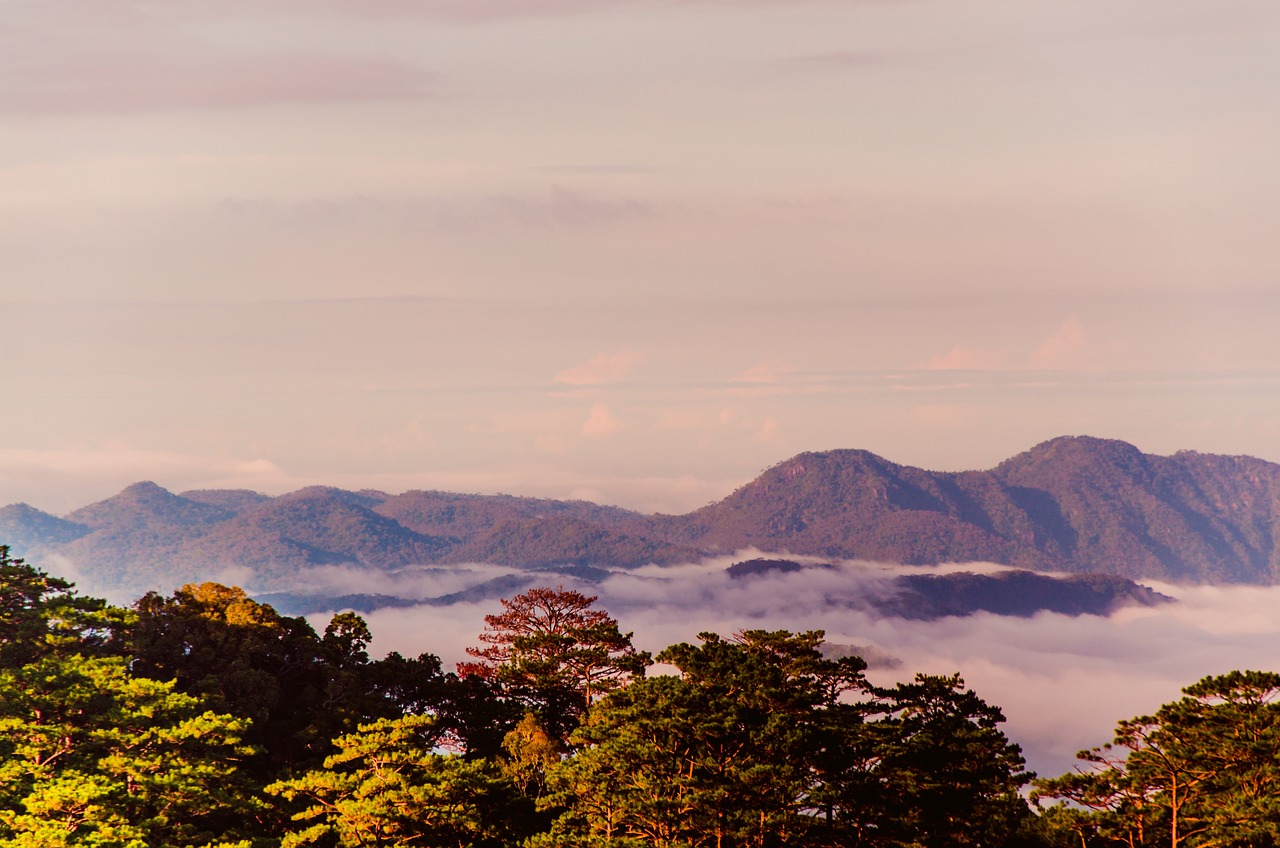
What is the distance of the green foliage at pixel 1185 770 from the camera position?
55781 mm

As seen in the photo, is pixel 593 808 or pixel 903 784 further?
pixel 903 784

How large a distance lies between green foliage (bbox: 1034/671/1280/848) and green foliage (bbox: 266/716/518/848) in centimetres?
2633

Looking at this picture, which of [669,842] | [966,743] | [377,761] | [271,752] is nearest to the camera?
[669,842]

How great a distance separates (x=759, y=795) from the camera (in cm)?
6075

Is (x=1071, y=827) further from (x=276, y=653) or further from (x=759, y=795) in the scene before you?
(x=276, y=653)

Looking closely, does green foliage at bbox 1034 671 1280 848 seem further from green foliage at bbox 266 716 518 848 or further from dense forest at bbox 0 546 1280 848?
green foliage at bbox 266 716 518 848

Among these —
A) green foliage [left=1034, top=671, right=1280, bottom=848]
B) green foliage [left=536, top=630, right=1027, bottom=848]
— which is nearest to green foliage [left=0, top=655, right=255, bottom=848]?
green foliage [left=536, top=630, right=1027, bottom=848]

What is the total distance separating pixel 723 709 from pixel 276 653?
106 feet

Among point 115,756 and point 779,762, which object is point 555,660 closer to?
point 779,762

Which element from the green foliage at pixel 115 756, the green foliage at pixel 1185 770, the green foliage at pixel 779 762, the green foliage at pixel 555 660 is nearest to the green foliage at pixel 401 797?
the green foliage at pixel 779 762

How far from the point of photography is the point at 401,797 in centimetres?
6056

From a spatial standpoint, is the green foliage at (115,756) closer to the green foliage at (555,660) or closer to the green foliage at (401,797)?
the green foliage at (401,797)

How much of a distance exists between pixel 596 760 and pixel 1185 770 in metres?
26.5

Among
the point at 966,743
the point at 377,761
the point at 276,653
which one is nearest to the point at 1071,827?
the point at 966,743
